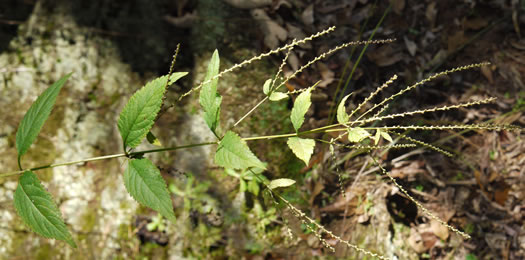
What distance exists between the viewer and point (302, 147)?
1.07m

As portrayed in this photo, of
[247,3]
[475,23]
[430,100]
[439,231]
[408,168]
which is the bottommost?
[439,231]

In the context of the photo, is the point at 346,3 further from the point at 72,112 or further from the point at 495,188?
the point at 72,112

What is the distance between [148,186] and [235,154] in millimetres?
303

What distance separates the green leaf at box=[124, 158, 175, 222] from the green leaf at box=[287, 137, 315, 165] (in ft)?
1.40

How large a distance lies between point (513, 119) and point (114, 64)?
11.1ft

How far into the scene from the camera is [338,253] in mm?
2465

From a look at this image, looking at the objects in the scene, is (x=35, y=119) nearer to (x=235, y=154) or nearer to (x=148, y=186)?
(x=148, y=186)

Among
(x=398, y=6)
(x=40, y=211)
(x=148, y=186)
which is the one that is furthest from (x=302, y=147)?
(x=398, y=6)

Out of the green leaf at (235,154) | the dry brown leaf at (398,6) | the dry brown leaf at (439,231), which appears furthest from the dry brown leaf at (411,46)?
the green leaf at (235,154)

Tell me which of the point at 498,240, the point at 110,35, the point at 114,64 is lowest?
the point at 498,240

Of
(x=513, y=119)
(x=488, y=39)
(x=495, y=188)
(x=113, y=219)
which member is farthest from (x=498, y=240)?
(x=113, y=219)

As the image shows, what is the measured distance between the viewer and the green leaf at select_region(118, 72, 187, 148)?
1052mm

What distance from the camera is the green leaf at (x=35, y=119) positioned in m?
1.12

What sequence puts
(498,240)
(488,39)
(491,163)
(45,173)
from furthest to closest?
(488,39) < (491,163) < (498,240) < (45,173)
